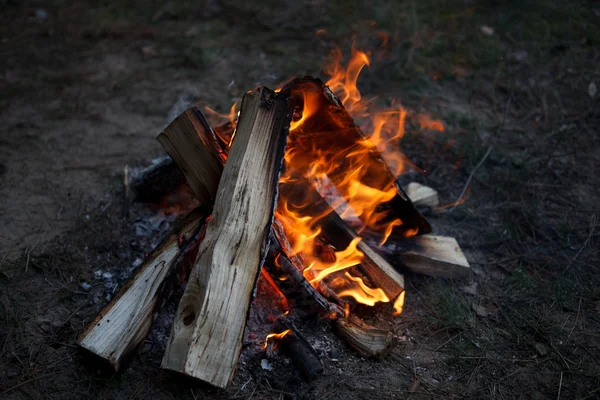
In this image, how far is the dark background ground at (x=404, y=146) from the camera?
95.7 inches

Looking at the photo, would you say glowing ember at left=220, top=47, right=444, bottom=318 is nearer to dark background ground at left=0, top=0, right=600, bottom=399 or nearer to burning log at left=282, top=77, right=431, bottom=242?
burning log at left=282, top=77, right=431, bottom=242

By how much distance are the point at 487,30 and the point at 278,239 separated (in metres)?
4.46

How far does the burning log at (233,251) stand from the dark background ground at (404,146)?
0.89 feet

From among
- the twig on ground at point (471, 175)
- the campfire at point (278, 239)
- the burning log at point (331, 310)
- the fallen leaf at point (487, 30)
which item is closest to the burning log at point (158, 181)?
the campfire at point (278, 239)

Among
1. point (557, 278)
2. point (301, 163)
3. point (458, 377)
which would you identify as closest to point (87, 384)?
point (301, 163)

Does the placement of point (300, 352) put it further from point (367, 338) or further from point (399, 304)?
point (399, 304)

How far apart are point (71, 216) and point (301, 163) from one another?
1.59 meters

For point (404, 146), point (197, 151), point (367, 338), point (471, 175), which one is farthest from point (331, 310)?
point (404, 146)

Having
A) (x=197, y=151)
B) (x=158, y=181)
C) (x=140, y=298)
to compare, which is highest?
(x=197, y=151)

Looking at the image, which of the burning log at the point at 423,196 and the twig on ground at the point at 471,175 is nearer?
the burning log at the point at 423,196

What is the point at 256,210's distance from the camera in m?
2.36

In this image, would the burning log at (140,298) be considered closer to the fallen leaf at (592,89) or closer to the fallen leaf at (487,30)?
the fallen leaf at (592,89)

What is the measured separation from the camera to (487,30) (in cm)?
570

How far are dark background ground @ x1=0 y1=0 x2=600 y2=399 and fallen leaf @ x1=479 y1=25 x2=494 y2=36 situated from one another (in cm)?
7
